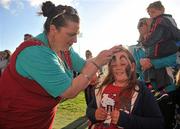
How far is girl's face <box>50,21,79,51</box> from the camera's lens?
3408 millimetres

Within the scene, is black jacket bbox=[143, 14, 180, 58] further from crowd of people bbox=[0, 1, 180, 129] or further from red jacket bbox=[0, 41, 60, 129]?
red jacket bbox=[0, 41, 60, 129]

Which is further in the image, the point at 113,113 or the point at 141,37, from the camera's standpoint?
the point at 141,37

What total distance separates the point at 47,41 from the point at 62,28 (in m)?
0.18

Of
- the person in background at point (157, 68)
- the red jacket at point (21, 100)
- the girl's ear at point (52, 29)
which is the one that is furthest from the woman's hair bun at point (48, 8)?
the person in background at point (157, 68)

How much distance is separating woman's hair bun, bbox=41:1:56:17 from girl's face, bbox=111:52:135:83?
74 centimetres

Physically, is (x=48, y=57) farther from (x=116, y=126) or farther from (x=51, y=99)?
(x=116, y=126)

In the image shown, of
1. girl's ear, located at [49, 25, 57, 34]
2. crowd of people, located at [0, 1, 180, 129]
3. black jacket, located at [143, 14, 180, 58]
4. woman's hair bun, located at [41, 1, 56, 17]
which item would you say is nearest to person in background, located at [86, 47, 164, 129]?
crowd of people, located at [0, 1, 180, 129]

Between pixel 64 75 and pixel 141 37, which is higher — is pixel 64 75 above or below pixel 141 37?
below

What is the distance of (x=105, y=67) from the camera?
3797 mm

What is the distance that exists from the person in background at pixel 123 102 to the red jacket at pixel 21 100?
1.65 ft

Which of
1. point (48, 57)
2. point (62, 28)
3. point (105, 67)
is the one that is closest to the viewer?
point (48, 57)

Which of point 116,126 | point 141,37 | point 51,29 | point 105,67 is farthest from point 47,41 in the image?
point 141,37

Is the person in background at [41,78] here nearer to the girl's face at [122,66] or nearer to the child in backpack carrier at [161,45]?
the girl's face at [122,66]

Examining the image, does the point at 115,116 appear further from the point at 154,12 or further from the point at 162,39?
the point at 154,12
